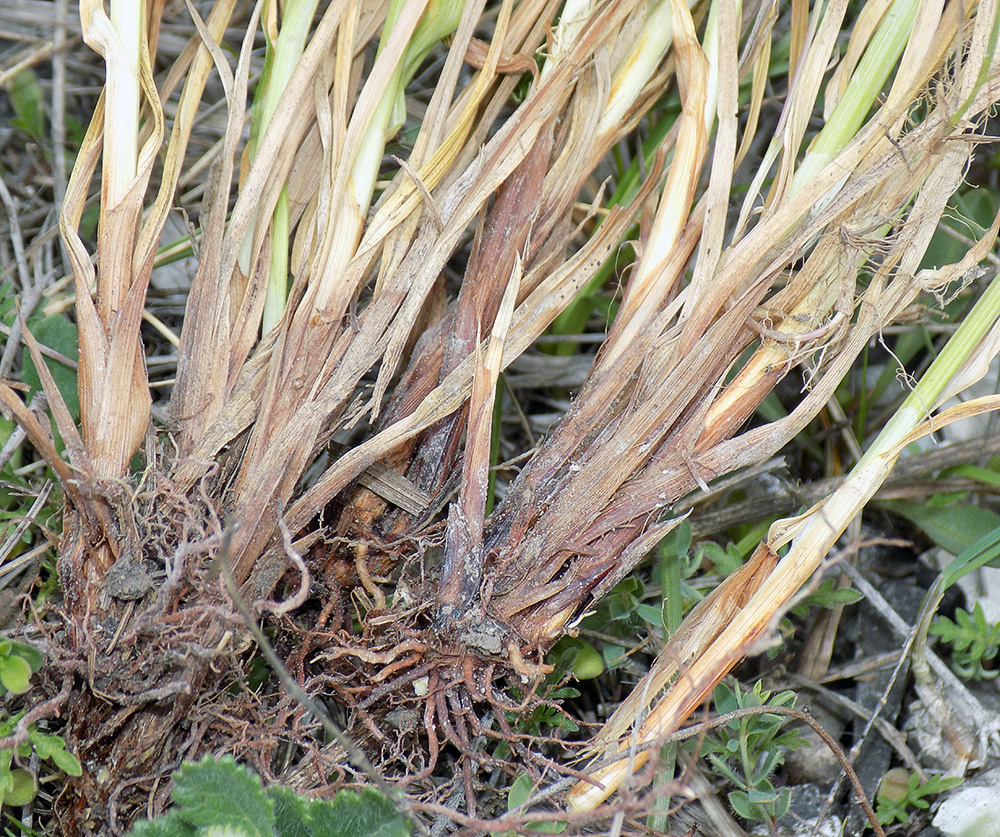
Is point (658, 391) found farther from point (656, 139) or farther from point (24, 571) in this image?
point (24, 571)

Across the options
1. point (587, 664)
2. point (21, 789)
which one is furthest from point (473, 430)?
point (21, 789)

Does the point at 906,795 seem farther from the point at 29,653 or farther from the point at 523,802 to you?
the point at 29,653

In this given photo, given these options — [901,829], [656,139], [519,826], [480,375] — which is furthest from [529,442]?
[901,829]

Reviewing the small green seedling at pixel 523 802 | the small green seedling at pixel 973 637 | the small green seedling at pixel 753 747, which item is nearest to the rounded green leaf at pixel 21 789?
the small green seedling at pixel 523 802

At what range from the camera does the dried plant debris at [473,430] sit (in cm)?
98

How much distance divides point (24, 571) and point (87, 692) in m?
0.31

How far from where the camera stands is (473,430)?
996 mm

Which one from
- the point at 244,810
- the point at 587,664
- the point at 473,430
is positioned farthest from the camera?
the point at 587,664

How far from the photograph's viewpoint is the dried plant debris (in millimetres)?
979

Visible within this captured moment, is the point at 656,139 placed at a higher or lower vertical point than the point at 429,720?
higher

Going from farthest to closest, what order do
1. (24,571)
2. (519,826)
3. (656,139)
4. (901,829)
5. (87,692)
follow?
(656,139) < (24,571) < (901,829) < (87,692) < (519,826)

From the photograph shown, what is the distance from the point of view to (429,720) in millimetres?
1006

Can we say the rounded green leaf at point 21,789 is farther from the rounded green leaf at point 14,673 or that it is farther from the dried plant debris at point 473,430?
the rounded green leaf at point 14,673

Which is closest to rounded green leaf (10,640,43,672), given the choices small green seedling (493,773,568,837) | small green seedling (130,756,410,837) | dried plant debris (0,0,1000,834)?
dried plant debris (0,0,1000,834)
